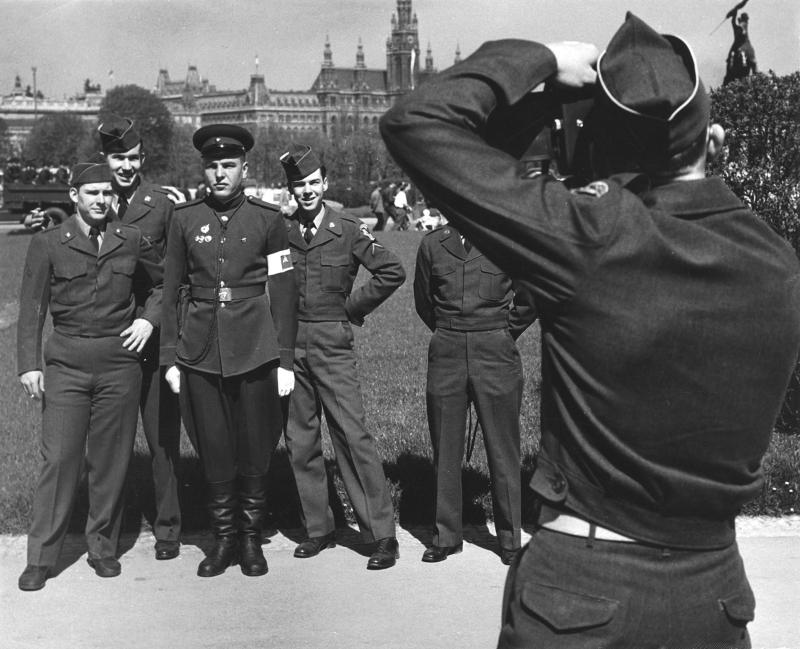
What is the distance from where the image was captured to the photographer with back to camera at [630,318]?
74.8 inches

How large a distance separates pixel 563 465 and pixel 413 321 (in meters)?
11.9

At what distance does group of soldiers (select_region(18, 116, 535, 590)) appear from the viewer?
5.70 meters

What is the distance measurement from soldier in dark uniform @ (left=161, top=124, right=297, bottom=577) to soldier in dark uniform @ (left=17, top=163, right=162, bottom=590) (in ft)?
0.80

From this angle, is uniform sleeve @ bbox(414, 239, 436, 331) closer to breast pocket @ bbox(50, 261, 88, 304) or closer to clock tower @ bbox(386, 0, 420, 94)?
breast pocket @ bbox(50, 261, 88, 304)

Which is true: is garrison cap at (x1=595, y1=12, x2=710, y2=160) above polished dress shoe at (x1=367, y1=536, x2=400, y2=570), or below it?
above

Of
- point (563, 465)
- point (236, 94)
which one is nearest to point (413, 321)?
point (563, 465)

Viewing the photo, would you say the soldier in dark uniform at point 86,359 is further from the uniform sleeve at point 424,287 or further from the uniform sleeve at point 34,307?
the uniform sleeve at point 424,287

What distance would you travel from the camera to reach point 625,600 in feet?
6.52

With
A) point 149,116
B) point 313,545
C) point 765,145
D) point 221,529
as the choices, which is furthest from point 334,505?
point 149,116

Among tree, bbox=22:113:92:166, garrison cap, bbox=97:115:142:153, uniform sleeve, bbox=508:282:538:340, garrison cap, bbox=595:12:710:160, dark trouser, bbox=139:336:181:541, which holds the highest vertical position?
garrison cap, bbox=595:12:710:160

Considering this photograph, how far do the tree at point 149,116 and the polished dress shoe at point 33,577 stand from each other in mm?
89471

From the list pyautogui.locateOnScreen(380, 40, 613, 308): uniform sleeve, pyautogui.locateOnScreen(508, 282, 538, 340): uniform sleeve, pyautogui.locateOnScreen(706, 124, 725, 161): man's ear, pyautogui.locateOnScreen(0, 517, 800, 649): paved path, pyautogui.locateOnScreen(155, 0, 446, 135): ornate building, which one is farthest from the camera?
pyautogui.locateOnScreen(155, 0, 446, 135): ornate building

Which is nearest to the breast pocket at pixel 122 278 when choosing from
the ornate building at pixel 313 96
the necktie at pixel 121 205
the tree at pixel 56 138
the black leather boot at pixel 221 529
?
the necktie at pixel 121 205

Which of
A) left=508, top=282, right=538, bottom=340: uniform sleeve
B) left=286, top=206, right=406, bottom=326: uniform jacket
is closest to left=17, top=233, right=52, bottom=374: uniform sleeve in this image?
left=286, top=206, right=406, bottom=326: uniform jacket
